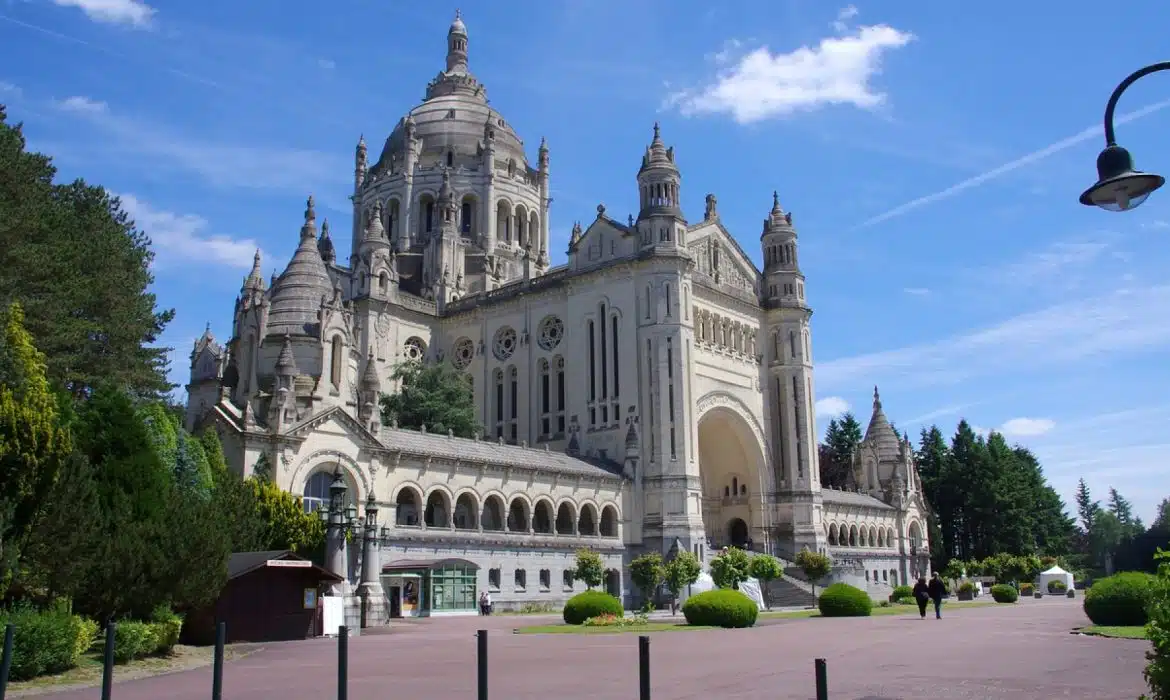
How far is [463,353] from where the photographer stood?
246 ft

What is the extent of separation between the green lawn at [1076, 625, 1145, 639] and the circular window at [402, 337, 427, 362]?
166 feet

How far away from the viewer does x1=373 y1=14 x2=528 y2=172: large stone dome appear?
283 feet

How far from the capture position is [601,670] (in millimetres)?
20500

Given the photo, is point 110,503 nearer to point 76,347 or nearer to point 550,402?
point 76,347

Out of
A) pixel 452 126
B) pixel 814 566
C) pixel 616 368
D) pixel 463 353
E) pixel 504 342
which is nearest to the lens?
pixel 814 566

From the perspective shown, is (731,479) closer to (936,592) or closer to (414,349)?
(414,349)

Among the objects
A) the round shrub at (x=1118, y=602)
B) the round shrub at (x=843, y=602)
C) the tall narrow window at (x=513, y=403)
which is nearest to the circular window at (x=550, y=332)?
the tall narrow window at (x=513, y=403)

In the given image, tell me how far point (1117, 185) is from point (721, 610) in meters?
26.6

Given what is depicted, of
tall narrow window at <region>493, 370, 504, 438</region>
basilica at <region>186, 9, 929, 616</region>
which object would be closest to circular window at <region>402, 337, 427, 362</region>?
basilica at <region>186, 9, 929, 616</region>

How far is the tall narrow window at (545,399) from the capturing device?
69062mm

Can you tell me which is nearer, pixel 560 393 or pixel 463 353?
pixel 560 393

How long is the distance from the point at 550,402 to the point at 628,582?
1380 centimetres

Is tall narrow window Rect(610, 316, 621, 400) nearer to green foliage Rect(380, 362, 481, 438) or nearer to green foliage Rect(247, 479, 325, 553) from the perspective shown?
green foliage Rect(380, 362, 481, 438)

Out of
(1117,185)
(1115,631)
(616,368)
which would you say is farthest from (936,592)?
(1117,185)
